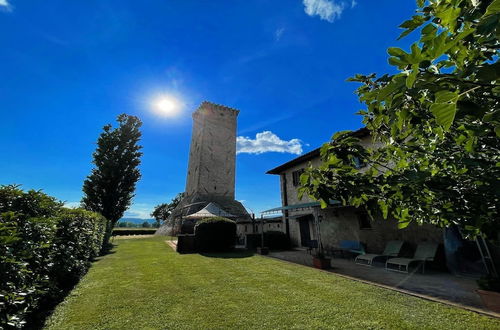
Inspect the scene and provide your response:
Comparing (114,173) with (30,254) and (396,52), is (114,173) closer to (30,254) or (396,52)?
(30,254)

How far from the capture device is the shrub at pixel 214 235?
1298cm

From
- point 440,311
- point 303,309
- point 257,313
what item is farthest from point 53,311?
point 440,311

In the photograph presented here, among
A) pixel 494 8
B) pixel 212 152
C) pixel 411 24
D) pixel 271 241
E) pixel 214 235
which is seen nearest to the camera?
pixel 494 8

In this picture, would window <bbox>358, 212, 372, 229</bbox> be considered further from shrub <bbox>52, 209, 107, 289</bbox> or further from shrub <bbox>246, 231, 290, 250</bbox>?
shrub <bbox>52, 209, 107, 289</bbox>

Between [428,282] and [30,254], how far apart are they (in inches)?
356

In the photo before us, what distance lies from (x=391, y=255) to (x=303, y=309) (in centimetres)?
629

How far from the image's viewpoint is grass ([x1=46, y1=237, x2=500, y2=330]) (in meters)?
3.73

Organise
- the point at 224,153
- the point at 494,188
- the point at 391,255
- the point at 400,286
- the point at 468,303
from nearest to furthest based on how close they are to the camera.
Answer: the point at 494,188, the point at 468,303, the point at 400,286, the point at 391,255, the point at 224,153

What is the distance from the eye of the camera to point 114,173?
58.0 feet

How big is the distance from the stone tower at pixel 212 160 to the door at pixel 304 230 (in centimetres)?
1622

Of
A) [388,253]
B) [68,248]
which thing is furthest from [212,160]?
[68,248]

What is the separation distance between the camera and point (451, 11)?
108cm

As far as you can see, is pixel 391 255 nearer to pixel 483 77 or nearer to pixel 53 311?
pixel 483 77

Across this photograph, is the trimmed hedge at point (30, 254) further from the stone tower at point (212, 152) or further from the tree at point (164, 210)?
the tree at point (164, 210)
